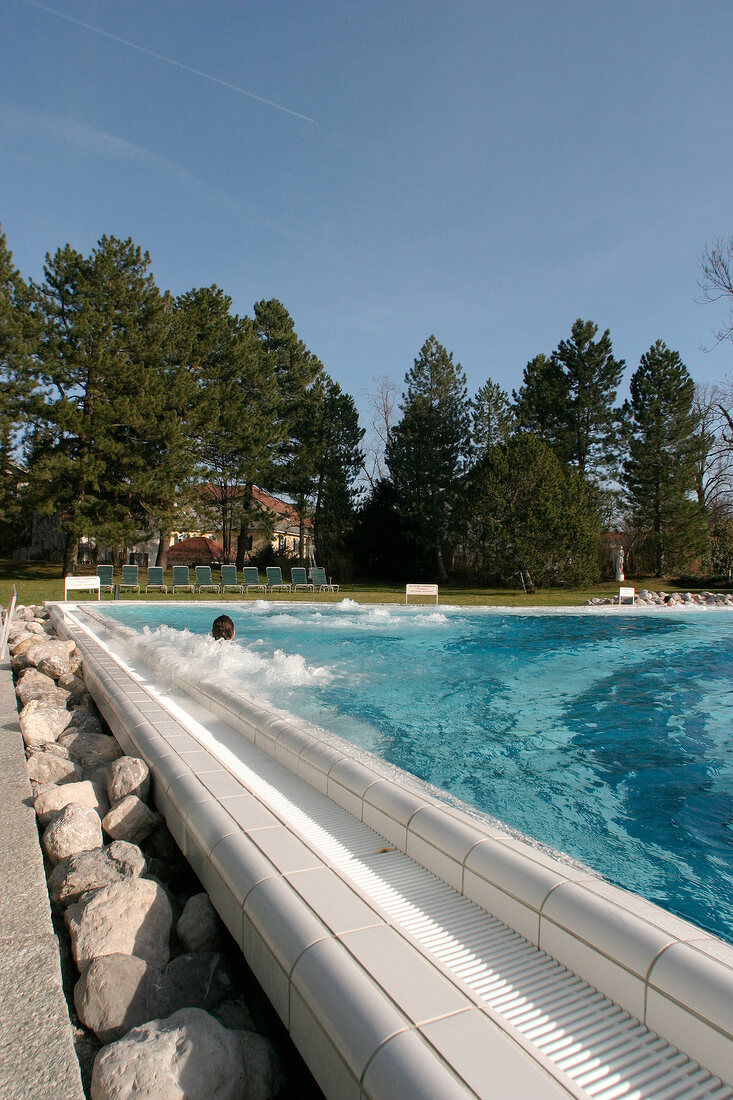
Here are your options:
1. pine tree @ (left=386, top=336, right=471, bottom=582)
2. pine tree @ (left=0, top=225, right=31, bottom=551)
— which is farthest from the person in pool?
pine tree @ (left=386, top=336, right=471, bottom=582)

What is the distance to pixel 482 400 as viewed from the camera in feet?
105

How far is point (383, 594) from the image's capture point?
2308 centimetres

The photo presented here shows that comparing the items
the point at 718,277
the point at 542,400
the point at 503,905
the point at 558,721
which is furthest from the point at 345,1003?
the point at 542,400

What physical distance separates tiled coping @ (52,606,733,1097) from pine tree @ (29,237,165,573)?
909 inches

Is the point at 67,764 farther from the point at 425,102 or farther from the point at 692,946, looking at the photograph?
the point at 425,102

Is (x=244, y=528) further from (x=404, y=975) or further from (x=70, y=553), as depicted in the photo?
(x=404, y=975)

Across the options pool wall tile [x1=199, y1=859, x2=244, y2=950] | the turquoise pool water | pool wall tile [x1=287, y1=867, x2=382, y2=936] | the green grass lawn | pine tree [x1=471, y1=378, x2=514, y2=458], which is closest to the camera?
pool wall tile [x1=287, y1=867, x2=382, y2=936]

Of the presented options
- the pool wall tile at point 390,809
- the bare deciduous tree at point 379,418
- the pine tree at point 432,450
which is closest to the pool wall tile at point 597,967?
the pool wall tile at point 390,809

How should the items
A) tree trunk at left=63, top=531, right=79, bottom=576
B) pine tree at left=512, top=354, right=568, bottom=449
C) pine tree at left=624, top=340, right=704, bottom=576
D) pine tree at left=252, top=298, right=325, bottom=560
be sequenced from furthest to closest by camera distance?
pine tree at left=512, top=354, right=568, bottom=449 < pine tree at left=252, top=298, right=325, bottom=560 < pine tree at left=624, top=340, right=704, bottom=576 < tree trunk at left=63, top=531, right=79, bottom=576

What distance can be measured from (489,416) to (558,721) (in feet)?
89.1

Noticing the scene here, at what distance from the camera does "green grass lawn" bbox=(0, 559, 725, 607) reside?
1939 centimetres

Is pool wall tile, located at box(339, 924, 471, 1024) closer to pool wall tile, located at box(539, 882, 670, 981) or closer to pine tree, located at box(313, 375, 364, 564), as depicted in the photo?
pool wall tile, located at box(539, 882, 670, 981)

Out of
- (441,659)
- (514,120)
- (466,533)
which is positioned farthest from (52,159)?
(466,533)

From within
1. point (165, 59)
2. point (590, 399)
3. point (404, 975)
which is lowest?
point (404, 975)
